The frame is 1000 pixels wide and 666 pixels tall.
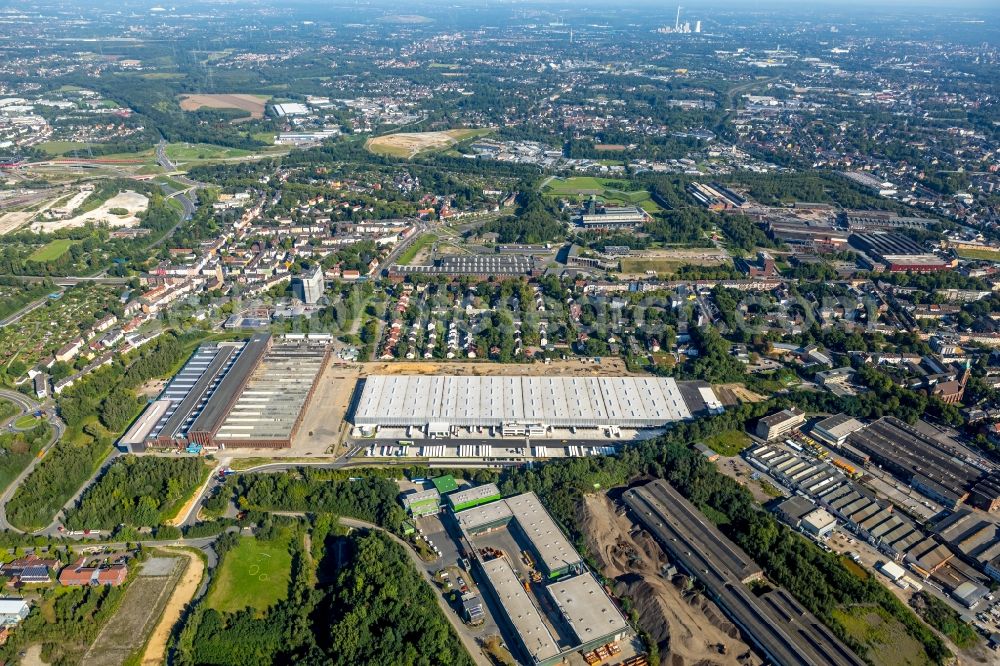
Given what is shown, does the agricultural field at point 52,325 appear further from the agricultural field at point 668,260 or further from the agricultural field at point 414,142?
the agricultural field at point 414,142

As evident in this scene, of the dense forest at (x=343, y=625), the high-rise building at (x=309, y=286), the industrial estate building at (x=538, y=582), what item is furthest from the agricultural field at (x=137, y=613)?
the high-rise building at (x=309, y=286)

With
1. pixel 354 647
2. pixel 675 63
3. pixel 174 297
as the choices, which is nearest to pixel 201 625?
pixel 354 647

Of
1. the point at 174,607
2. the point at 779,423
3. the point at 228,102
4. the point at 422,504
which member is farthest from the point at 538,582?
the point at 228,102

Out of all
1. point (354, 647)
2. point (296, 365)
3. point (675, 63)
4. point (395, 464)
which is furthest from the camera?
point (675, 63)

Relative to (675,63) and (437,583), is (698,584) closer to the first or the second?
(437,583)

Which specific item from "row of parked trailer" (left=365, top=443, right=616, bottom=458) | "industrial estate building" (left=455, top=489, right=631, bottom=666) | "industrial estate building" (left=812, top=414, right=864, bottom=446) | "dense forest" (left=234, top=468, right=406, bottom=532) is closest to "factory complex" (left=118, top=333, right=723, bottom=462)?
"row of parked trailer" (left=365, top=443, right=616, bottom=458)
